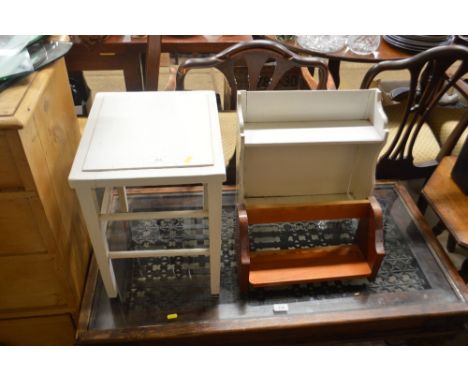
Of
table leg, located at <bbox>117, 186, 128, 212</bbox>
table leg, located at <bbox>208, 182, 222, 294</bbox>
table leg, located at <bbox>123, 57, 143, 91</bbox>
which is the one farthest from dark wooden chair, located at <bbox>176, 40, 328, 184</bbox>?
table leg, located at <bbox>123, 57, 143, 91</bbox>

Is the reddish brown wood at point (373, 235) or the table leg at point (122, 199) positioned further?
the table leg at point (122, 199)

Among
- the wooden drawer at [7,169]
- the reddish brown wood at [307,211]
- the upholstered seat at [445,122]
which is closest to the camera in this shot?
the wooden drawer at [7,169]

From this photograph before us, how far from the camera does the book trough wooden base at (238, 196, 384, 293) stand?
3.66 ft

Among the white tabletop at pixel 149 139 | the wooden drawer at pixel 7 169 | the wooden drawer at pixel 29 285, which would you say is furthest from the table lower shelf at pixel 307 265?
the wooden drawer at pixel 7 169

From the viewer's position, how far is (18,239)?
964 mm

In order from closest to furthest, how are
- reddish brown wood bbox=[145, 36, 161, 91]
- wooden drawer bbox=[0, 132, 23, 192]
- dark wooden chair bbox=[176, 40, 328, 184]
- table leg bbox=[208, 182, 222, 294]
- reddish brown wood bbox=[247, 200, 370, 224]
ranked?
wooden drawer bbox=[0, 132, 23, 192] < table leg bbox=[208, 182, 222, 294] < reddish brown wood bbox=[247, 200, 370, 224] < dark wooden chair bbox=[176, 40, 328, 184] < reddish brown wood bbox=[145, 36, 161, 91]

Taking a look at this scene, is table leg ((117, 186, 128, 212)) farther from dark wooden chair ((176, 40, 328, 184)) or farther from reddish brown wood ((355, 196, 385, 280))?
reddish brown wood ((355, 196, 385, 280))

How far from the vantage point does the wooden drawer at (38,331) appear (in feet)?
3.87

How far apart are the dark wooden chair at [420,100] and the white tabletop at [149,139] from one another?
1.84ft

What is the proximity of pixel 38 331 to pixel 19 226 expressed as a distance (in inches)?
17.5

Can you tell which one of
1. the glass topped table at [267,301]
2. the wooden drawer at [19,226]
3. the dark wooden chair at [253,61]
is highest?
the dark wooden chair at [253,61]

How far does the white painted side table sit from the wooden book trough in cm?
12

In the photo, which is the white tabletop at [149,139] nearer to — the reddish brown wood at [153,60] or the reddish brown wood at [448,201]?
the reddish brown wood at [153,60]

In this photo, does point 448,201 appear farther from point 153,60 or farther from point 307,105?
point 153,60
